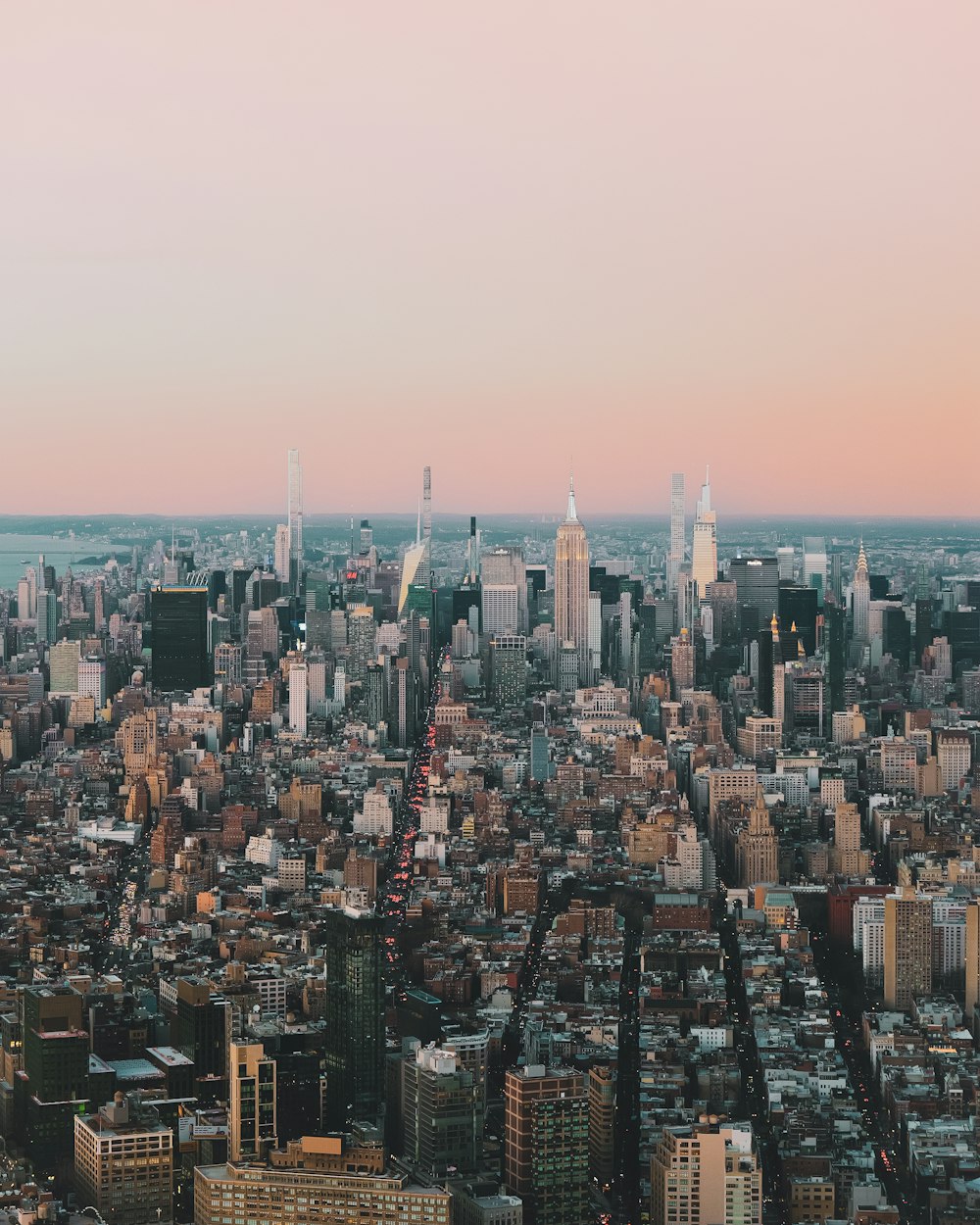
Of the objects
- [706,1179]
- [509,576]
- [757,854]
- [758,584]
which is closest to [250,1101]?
[706,1179]

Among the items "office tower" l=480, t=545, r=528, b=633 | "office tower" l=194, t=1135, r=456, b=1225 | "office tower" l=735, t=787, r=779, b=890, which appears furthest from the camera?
"office tower" l=480, t=545, r=528, b=633

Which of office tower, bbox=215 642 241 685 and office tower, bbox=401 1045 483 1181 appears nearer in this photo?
office tower, bbox=401 1045 483 1181

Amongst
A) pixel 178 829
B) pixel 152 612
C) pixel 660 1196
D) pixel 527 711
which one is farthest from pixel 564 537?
pixel 660 1196

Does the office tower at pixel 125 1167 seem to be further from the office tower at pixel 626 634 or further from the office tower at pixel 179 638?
the office tower at pixel 179 638

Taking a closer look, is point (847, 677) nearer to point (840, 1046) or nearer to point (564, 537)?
point (564, 537)

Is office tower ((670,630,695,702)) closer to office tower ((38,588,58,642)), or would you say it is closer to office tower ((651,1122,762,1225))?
office tower ((38,588,58,642))

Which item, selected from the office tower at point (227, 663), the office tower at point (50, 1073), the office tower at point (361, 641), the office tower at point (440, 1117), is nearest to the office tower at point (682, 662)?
the office tower at point (361, 641)

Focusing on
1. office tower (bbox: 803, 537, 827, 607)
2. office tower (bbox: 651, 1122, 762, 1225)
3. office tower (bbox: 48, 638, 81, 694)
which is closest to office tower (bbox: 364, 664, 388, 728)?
office tower (bbox: 48, 638, 81, 694)
